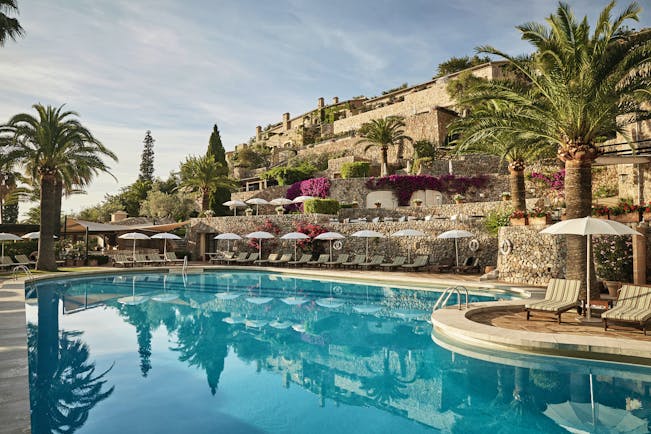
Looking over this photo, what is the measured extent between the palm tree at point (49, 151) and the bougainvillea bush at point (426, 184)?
17.4 metres

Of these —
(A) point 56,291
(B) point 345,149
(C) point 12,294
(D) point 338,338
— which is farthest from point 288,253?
(B) point 345,149

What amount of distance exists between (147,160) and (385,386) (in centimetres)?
7029

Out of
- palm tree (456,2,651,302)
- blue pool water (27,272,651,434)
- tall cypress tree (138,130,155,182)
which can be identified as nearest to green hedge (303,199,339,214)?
blue pool water (27,272,651,434)

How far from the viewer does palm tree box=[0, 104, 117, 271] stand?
19609mm

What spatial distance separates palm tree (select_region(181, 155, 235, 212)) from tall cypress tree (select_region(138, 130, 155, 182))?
1467 inches

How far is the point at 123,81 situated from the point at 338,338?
12.0 meters

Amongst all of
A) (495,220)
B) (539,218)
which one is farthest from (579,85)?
(495,220)

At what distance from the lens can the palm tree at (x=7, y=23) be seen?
11.7 m

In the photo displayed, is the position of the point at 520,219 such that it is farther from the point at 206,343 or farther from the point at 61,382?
the point at 61,382

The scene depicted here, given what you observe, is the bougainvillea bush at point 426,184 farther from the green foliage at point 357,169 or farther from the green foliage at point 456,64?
the green foliage at point 456,64

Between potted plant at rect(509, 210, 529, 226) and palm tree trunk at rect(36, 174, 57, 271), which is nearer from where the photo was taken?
potted plant at rect(509, 210, 529, 226)

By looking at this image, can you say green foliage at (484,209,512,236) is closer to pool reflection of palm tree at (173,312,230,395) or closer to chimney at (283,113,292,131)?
pool reflection of palm tree at (173,312,230,395)

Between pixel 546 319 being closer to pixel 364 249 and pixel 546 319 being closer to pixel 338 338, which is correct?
pixel 338 338

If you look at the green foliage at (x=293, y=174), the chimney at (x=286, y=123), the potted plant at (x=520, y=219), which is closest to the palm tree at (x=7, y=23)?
the potted plant at (x=520, y=219)
